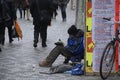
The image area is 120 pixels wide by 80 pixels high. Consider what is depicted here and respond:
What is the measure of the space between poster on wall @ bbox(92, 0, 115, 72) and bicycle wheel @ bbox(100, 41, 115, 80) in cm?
22

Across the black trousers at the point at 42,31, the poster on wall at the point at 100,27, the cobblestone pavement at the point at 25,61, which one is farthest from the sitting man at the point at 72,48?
the black trousers at the point at 42,31

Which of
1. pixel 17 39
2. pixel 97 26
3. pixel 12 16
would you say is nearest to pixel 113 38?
pixel 97 26

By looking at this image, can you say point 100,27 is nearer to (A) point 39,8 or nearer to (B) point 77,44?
(B) point 77,44

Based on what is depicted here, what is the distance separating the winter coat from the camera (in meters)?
11.7

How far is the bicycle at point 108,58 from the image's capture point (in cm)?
1025

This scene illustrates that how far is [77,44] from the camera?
11727 millimetres

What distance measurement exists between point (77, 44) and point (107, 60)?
1.49 metres

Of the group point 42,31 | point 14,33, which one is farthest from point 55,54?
point 14,33

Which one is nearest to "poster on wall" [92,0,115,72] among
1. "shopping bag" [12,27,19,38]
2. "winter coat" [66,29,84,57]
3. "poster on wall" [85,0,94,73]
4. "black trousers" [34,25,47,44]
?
"poster on wall" [85,0,94,73]

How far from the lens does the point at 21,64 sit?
1256 cm

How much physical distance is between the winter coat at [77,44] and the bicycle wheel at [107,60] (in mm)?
1383

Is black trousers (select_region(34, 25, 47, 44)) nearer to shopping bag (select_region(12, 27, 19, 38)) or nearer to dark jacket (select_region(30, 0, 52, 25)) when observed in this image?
dark jacket (select_region(30, 0, 52, 25))

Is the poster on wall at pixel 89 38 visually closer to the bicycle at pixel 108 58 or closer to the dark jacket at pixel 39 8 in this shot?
the bicycle at pixel 108 58

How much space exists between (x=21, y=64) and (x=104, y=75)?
280cm
